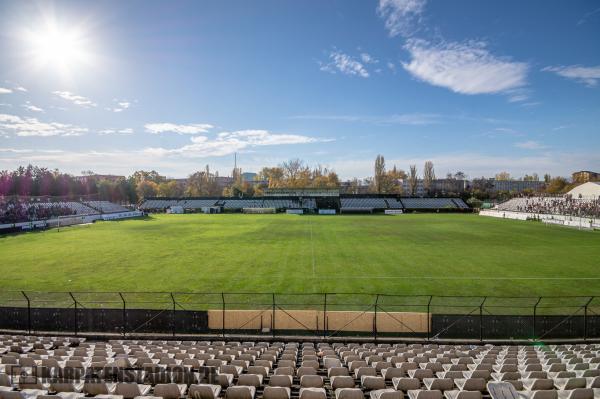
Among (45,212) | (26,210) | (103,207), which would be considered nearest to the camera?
(26,210)

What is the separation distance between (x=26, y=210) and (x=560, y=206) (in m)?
100

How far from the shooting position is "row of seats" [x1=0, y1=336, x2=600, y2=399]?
6791 mm

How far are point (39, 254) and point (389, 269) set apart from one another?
31.1 m

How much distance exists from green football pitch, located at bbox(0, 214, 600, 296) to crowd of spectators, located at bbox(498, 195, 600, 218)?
61.0 feet

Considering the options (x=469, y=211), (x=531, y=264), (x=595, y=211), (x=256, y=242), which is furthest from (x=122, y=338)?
(x=469, y=211)

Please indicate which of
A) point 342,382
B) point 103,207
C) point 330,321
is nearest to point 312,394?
point 342,382

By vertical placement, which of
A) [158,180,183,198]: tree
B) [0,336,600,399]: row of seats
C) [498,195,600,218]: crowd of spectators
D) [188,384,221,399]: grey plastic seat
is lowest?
[0,336,600,399]: row of seats

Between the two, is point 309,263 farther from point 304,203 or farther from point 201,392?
point 304,203

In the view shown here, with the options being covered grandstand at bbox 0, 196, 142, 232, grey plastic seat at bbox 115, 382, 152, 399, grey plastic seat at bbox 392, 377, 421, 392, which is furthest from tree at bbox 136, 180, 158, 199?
grey plastic seat at bbox 392, 377, 421, 392

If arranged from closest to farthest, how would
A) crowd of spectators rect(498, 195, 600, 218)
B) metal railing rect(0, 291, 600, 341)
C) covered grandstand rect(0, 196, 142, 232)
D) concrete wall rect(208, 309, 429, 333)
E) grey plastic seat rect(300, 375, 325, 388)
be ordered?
grey plastic seat rect(300, 375, 325, 388) < metal railing rect(0, 291, 600, 341) < concrete wall rect(208, 309, 429, 333) < covered grandstand rect(0, 196, 142, 232) < crowd of spectators rect(498, 195, 600, 218)

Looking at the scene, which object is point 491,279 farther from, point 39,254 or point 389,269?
point 39,254

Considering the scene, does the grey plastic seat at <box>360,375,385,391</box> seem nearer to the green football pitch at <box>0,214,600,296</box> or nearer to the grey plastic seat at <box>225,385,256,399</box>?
the grey plastic seat at <box>225,385,256,399</box>

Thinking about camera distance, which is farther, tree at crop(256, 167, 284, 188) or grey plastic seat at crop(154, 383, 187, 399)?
tree at crop(256, 167, 284, 188)

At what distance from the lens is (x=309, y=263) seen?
27.5 metres
